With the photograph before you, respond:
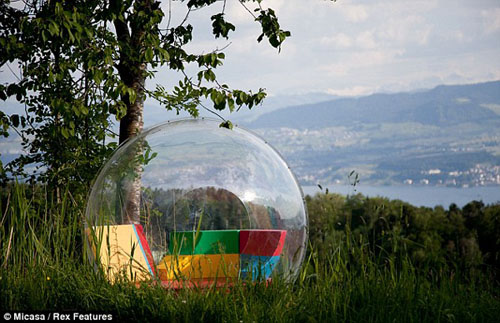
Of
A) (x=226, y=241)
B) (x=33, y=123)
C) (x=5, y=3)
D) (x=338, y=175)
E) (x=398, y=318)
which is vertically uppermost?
(x=338, y=175)

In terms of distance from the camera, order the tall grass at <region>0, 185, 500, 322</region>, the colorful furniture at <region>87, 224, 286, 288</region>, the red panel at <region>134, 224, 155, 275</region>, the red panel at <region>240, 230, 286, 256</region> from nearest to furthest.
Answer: the tall grass at <region>0, 185, 500, 322</region>
the colorful furniture at <region>87, 224, 286, 288</region>
the red panel at <region>240, 230, 286, 256</region>
the red panel at <region>134, 224, 155, 275</region>

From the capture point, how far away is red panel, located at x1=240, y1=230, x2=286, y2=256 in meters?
4.23

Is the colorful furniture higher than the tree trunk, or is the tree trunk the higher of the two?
the tree trunk

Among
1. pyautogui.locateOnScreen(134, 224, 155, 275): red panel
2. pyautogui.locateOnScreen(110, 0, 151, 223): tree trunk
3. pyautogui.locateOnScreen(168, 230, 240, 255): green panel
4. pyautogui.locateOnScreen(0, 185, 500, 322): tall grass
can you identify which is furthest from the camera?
pyautogui.locateOnScreen(110, 0, 151, 223): tree trunk

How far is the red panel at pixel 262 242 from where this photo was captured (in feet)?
13.9

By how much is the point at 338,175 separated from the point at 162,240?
156 metres

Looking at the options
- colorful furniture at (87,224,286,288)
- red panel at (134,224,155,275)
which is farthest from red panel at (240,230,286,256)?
red panel at (134,224,155,275)

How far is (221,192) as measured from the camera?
451 centimetres

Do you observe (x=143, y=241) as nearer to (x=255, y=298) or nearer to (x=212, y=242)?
(x=212, y=242)

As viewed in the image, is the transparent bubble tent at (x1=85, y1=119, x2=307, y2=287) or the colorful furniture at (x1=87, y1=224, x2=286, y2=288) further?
the transparent bubble tent at (x1=85, y1=119, x2=307, y2=287)

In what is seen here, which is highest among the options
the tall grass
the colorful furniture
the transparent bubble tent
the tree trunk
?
the tree trunk

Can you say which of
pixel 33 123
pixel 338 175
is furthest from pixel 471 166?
pixel 33 123

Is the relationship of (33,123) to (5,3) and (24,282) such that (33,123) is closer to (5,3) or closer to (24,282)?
(5,3)

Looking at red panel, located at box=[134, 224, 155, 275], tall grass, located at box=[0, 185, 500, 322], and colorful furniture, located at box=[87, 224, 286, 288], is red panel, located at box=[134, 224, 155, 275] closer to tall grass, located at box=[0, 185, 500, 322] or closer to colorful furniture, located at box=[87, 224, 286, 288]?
colorful furniture, located at box=[87, 224, 286, 288]
